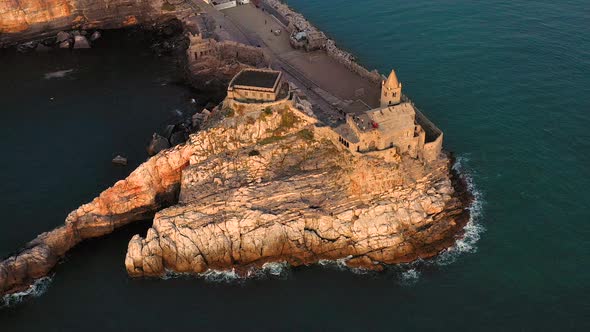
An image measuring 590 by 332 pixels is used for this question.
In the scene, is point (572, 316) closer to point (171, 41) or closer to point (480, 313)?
point (480, 313)

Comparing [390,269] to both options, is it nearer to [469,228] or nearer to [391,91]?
[469,228]

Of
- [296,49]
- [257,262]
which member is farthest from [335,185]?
[296,49]

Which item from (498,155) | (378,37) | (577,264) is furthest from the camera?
(378,37)

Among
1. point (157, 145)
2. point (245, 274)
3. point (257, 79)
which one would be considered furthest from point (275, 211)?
point (157, 145)

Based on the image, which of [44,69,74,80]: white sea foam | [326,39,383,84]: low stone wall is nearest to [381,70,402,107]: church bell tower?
[326,39,383,84]: low stone wall

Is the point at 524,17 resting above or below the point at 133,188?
above

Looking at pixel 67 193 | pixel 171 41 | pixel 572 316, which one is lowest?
pixel 572 316
